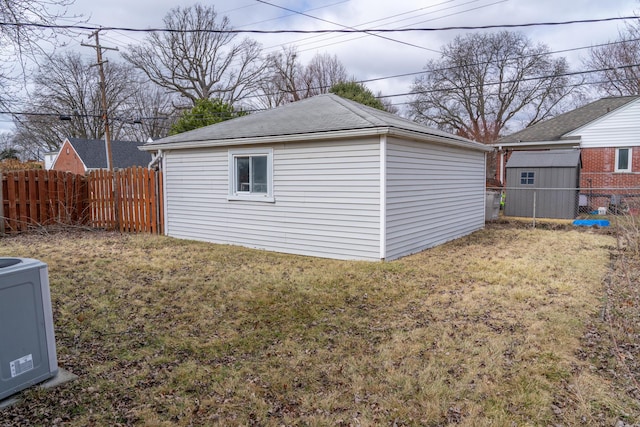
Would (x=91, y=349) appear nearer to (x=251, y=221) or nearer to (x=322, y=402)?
(x=322, y=402)

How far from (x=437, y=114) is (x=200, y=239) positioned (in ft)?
83.1

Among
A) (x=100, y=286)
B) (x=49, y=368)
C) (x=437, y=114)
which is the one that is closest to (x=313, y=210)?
(x=100, y=286)

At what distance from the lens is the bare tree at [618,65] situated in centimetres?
2498

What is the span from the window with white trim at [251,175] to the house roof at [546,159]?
10815mm

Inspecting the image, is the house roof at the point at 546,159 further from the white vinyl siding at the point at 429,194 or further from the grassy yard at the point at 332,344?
the grassy yard at the point at 332,344

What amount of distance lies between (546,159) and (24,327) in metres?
16.5

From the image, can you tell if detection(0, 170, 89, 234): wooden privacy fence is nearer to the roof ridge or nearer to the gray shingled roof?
the roof ridge

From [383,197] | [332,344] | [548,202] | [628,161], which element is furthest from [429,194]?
[628,161]

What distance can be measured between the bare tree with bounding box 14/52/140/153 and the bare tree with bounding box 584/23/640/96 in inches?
1256

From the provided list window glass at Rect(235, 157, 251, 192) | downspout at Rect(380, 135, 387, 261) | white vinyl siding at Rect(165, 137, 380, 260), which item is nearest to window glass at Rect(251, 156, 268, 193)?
window glass at Rect(235, 157, 251, 192)

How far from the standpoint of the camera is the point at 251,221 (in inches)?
376

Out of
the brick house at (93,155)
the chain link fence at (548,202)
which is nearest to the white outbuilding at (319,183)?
the chain link fence at (548,202)

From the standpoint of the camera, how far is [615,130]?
1703 centimetres

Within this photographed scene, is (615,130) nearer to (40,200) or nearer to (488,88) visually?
(488,88)
